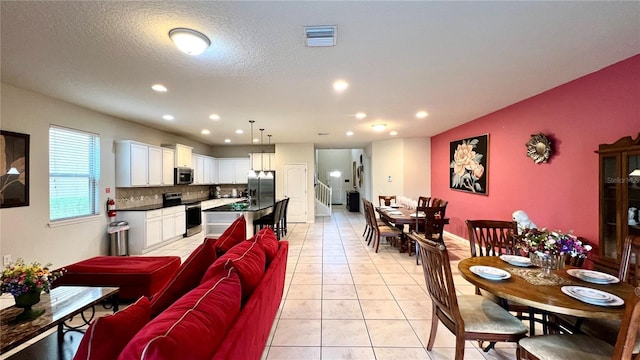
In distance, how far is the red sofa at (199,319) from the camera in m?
0.93

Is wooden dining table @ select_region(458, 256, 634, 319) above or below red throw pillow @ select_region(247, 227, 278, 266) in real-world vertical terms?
below

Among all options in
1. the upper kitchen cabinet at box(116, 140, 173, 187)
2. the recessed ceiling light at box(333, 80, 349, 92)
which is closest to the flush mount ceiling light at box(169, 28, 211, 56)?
the recessed ceiling light at box(333, 80, 349, 92)

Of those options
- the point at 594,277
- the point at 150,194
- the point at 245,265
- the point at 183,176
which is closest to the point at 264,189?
the point at 183,176

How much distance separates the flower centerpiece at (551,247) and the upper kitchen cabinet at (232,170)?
7.83 meters

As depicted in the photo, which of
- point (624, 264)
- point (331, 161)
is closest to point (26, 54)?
point (624, 264)

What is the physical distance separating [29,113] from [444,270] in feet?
17.0

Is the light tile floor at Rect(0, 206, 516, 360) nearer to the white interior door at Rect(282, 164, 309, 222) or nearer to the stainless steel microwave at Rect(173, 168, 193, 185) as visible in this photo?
the stainless steel microwave at Rect(173, 168, 193, 185)

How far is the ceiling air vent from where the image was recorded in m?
2.04

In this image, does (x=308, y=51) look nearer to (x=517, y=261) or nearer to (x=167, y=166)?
(x=517, y=261)

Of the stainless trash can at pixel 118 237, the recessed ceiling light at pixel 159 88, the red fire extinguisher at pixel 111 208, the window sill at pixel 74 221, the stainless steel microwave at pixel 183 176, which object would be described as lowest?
the stainless trash can at pixel 118 237

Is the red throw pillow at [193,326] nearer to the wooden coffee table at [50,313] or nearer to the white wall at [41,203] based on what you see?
the wooden coffee table at [50,313]

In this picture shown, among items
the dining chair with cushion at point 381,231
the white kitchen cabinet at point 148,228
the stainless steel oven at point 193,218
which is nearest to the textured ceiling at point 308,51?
the white kitchen cabinet at point 148,228

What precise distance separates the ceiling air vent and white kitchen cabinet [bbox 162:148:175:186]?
201 inches

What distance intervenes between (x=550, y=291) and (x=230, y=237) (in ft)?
8.44
